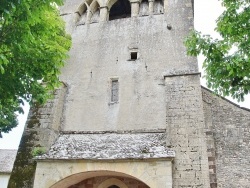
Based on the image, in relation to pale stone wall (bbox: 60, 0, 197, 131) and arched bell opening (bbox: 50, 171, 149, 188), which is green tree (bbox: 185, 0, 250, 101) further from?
arched bell opening (bbox: 50, 171, 149, 188)

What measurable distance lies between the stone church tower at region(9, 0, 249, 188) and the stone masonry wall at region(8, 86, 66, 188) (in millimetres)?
37

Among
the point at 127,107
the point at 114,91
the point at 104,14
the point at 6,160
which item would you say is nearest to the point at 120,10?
the point at 104,14

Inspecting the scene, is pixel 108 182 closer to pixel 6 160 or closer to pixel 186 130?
pixel 186 130

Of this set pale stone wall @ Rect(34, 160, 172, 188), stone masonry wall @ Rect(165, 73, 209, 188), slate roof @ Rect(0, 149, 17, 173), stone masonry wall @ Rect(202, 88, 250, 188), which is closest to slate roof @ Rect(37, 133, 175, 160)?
pale stone wall @ Rect(34, 160, 172, 188)

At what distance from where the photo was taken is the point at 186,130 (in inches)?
384

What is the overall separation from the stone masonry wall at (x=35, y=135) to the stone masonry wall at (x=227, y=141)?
568cm

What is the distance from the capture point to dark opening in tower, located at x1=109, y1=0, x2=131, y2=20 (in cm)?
1559

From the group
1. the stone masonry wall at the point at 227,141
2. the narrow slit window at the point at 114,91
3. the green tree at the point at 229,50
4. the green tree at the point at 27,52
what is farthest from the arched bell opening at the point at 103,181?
the green tree at the point at 229,50

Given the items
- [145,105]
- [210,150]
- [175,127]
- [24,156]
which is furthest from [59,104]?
[210,150]

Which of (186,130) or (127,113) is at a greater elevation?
(127,113)

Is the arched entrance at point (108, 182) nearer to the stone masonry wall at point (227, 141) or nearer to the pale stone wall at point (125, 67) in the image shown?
the pale stone wall at point (125, 67)

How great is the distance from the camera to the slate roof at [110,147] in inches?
364

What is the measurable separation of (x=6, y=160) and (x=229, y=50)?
23394 mm

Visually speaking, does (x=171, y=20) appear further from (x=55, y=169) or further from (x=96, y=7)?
(x=55, y=169)
